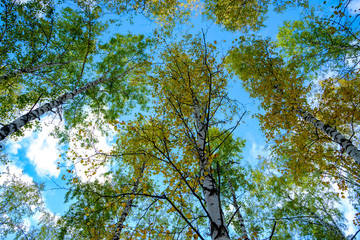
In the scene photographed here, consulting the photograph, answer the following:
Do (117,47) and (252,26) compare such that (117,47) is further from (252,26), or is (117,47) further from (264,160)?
(264,160)

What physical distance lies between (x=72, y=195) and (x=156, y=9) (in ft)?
32.2

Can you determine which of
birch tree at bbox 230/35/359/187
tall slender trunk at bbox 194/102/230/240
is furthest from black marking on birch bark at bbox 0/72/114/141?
birch tree at bbox 230/35/359/187

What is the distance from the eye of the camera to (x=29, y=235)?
10.4 m

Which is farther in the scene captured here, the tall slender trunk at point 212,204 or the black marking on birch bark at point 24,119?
the black marking on birch bark at point 24,119

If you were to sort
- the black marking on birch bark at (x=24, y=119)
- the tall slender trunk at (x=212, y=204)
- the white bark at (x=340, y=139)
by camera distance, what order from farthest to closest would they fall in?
1. the white bark at (x=340, y=139)
2. the black marking on birch bark at (x=24, y=119)
3. the tall slender trunk at (x=212, y=204)

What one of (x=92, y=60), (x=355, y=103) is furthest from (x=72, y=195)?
(x=355, y=103)

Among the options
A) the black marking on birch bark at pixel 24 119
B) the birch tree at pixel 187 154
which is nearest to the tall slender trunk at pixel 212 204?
the birch tree at pixel 187 154

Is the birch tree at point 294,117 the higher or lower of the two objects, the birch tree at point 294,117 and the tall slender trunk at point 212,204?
the higher

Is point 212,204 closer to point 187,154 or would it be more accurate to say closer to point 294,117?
point 187,154

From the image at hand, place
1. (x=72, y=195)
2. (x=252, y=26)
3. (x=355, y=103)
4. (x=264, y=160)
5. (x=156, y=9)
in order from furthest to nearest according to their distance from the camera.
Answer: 1. (x=264, y=160)
2. (x=252, y=26)
3. (x=156, y=9)
4. (x=72, y=195)
5. (x=355, y=103)

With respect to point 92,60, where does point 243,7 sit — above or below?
above

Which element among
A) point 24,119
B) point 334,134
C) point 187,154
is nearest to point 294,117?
point 334,134

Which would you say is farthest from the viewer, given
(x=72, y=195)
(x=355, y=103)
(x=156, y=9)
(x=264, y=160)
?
(x=264, y=160)

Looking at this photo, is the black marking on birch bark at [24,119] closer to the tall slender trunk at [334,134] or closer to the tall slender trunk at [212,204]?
the tall slender trunk at [212,204]
